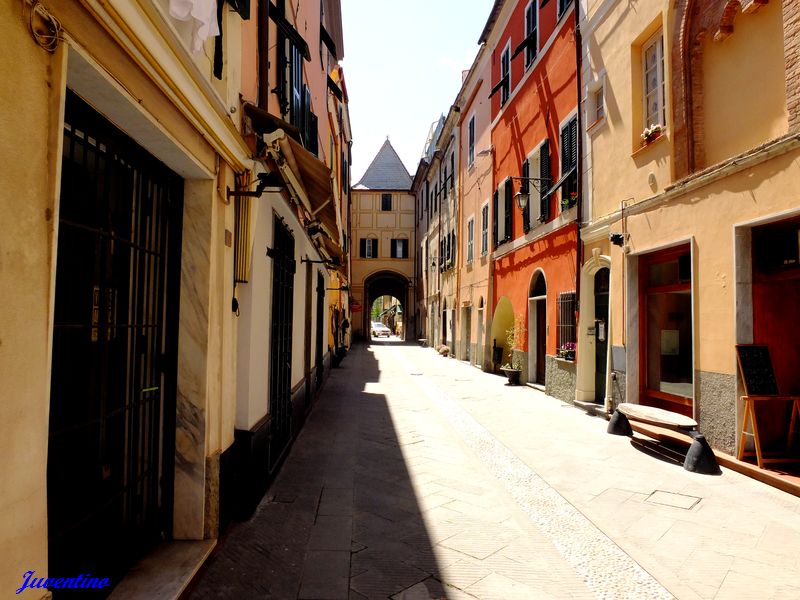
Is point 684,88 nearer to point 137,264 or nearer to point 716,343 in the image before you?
point 716,343

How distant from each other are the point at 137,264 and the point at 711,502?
523 centimetres

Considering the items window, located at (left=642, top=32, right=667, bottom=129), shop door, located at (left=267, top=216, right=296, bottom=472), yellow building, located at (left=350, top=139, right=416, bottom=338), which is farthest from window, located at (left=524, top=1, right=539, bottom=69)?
yellow building, located at (left=350, top=139, right=416, bottom=338)

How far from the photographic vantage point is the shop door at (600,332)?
8.95m

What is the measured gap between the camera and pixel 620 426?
7191 mm

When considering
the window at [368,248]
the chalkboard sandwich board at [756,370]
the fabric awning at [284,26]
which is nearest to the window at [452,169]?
the window at [368,248]

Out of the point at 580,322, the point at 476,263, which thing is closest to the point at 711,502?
the point at 580,322

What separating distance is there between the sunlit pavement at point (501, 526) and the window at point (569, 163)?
5.06m

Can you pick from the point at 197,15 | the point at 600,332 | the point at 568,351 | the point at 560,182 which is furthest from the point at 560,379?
the point at 197,15

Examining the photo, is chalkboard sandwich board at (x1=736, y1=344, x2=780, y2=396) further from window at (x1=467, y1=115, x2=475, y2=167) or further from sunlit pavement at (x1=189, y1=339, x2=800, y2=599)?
window at (x1=467, y1=115, x2=475, y2=167)

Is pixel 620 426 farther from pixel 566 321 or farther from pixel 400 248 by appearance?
pixel 400 248

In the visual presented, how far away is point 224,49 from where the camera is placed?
375 cm

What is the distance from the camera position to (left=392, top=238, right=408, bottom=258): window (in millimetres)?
35281

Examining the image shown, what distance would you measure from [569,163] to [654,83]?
257 cm

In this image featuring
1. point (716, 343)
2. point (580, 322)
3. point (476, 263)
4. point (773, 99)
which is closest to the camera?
point (773, 99)
